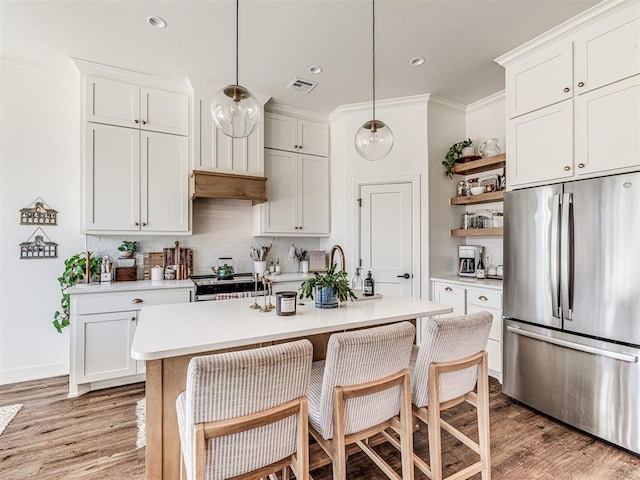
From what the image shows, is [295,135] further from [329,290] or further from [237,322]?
[237,322]

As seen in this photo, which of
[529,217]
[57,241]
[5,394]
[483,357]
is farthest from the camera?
[57,241]

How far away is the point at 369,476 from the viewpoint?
1859 mm

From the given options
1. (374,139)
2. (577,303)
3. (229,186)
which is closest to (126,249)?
(229,186)

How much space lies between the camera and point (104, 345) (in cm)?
290

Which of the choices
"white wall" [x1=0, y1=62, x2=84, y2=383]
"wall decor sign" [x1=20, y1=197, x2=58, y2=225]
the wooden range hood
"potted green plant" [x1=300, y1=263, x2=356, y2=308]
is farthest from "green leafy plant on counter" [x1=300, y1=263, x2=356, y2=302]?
"wall decor sign" [x1=20, y1=197, x2=58, y2=225]

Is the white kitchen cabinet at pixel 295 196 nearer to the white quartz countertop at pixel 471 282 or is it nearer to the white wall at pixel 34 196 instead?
the white quartz countertop at pixel 471 282

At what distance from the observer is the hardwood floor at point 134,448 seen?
1903 mm

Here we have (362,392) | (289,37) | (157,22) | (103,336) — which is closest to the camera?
(362,392)

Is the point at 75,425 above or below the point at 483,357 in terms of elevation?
below

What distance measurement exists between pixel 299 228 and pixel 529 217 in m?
2.47

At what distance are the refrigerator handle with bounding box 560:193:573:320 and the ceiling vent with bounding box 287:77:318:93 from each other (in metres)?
2.52

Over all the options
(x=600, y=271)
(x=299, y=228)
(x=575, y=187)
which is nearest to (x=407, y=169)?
(x=299, y=228)

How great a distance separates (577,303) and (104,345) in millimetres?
3822

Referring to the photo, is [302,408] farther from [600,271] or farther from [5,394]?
[5,394]
